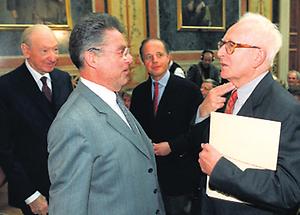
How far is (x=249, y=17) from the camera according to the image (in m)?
1.63

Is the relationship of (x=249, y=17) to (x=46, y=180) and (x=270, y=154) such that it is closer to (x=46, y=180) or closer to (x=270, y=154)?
(x=270, y=154)

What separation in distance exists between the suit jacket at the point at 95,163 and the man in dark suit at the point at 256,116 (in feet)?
0.99

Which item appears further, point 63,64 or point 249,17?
point 63,64

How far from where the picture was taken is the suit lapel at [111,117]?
5.05 ft

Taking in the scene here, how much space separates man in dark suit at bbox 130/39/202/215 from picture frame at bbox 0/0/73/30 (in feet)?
11.8

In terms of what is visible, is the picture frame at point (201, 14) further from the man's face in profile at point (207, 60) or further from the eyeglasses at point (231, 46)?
the eyeglasses at point (231, 46)

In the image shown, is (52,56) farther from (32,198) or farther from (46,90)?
(32,198)

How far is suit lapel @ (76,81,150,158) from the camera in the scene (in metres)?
1.54

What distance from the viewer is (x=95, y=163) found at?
4.71 feet

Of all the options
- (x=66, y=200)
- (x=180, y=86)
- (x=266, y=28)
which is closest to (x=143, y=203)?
(x=66, y=200)

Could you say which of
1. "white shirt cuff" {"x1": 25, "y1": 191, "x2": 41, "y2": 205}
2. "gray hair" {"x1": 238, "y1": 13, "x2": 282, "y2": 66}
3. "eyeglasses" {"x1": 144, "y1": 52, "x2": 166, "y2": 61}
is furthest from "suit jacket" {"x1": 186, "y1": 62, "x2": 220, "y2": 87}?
"gray hair" {"x1": 238, "y1": 13, "x2": 282, "y2": 66}

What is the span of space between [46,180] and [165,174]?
953 millimetres

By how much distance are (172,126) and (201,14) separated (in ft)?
20.3

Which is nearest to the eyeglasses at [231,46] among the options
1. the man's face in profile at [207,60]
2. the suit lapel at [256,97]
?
the suit lapel at [256,97]
